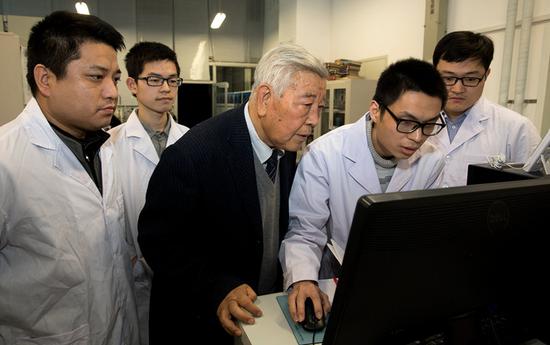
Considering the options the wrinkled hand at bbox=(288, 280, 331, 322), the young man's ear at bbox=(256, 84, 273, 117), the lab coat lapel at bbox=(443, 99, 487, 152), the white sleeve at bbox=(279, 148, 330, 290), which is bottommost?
the wrinkled hand at bbox=(288, 280, 331, 322)

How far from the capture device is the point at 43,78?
1.11 meters

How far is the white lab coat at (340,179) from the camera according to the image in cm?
125

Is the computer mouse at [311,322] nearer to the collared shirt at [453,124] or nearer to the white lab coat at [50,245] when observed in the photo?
the white lab coat at [50,245]

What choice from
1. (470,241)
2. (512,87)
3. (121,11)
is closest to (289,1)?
(121,11)

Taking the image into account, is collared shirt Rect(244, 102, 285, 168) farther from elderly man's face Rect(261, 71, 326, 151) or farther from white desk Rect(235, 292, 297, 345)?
white desk Rect(235, 292, 297, 345)

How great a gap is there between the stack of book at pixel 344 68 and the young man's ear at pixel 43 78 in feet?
10.7

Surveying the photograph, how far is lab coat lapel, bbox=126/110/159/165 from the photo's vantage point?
6.23 feet

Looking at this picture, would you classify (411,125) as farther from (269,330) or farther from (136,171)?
(136,171)

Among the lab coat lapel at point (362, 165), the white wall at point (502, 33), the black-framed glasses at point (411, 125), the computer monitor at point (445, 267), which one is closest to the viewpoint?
the computer monitor at point (445, 267)

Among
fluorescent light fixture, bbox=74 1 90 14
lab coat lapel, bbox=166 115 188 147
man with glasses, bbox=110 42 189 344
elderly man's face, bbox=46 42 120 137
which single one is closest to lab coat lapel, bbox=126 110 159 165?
man with glasses, bbox=110 42 189 344

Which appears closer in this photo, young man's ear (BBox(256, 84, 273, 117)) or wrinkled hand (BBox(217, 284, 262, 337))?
wrinkled hand (BBox(217, 284, 262, 337))

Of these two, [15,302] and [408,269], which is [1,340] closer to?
[15,302]

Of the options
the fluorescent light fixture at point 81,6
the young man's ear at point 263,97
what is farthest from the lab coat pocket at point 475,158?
the fluorescent light fixture at point 81,6

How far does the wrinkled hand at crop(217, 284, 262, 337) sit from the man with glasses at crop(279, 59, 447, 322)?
19 cm
